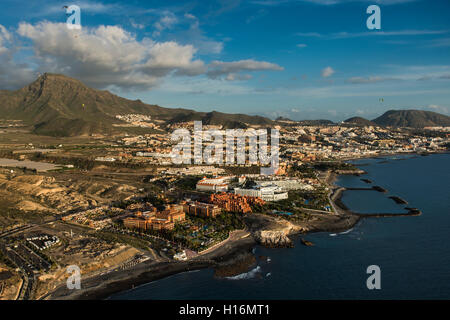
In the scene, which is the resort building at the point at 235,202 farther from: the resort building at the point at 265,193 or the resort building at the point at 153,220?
the resort building at the point at 153,220

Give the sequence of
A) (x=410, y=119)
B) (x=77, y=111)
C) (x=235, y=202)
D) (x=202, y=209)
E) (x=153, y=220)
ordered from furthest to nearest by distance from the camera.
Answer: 1. (x=410, y=119)
2. (x=77, y=111)
3. (x=235, y=202)
4. (x=202, y=209)
5. (x=153, y=220)

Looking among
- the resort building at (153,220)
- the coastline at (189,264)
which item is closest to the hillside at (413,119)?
the coastline at (189,264)

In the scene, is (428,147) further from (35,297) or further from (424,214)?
(35,297)

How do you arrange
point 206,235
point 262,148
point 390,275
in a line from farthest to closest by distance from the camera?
1. point 262,148
2. point 206,235
3. point 390,275

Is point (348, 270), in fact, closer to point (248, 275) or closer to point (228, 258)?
point (248, 275)

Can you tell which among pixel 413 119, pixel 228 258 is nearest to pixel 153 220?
pixel 228 258
